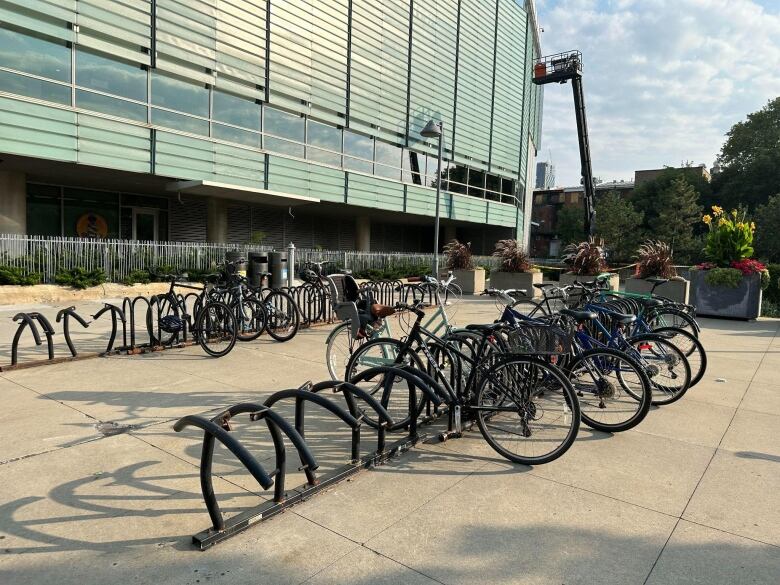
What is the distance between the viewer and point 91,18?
560 inches

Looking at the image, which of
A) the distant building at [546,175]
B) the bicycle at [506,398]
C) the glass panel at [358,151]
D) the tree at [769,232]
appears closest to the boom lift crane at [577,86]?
the tree at [769,232]

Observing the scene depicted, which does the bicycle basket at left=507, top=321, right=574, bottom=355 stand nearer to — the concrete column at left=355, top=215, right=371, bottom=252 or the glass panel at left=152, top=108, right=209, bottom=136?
the glass panel at left=152, top=108, right=209, bottom=136

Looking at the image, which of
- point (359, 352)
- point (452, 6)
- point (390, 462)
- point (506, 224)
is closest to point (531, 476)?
point (390, 462)

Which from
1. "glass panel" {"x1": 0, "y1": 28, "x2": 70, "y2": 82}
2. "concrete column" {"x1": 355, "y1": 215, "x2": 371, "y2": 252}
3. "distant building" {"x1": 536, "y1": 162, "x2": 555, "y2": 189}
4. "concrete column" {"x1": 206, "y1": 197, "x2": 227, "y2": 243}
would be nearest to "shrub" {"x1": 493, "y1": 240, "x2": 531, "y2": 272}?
"concrete column" {"x1": 206, "y1": 197, "x2": 227, "y2": 243}

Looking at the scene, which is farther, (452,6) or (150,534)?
(452,6)

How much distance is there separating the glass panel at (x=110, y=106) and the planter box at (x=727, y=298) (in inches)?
602

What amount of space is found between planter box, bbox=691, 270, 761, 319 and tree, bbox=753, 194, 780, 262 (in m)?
28.7

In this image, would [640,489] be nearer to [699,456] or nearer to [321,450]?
[699,456]

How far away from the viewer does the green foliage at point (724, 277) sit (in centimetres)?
1160

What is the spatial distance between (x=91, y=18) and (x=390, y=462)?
15.7 m

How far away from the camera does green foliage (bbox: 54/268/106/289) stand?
1277 centimetres

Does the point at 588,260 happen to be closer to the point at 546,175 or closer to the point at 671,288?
the point at 671,288

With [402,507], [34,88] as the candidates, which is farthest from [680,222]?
[402,507]

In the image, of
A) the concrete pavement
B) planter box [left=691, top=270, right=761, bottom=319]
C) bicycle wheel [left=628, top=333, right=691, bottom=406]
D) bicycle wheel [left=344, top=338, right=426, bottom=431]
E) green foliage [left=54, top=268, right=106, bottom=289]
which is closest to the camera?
the concrete pavement
